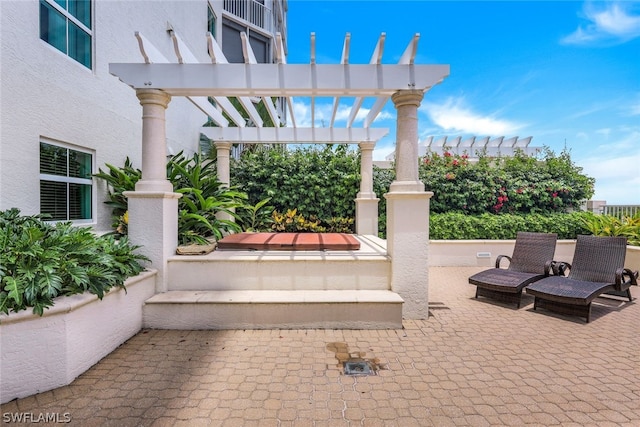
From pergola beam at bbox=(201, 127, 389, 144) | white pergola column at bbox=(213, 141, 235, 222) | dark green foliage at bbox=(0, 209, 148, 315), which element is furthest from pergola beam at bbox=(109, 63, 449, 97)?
white pergola column at bbox=(213, 141, 235, 222)

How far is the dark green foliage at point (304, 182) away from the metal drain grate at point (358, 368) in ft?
18.2

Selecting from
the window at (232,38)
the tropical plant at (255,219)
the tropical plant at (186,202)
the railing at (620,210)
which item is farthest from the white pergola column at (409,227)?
the window at (232,38)

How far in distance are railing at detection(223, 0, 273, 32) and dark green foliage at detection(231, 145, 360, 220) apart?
8526mm

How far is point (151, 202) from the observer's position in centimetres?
387

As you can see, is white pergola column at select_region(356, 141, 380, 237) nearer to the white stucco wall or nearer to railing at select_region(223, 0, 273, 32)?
the white stucco wall

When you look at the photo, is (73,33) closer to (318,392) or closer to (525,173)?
(318,392)

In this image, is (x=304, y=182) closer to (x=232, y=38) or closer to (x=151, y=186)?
(x=151, y=186)

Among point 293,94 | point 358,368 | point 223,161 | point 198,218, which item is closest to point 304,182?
point 223,161

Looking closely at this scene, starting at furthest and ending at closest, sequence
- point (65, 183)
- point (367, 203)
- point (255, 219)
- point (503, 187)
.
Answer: point (503, 187) → point (255, 219) → point (367, 203) → point (65, 183)

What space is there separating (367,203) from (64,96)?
6.20 metres

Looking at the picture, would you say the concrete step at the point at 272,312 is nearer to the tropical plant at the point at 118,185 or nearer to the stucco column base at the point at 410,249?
the stucco column base at the point at 410,249

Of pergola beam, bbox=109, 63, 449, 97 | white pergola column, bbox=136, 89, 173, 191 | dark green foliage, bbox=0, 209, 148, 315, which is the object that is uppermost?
pergola beam, bbox=109, 63, 449, 97

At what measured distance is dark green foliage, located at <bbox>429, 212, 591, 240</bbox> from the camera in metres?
7.61

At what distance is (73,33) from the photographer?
442 centimetres
